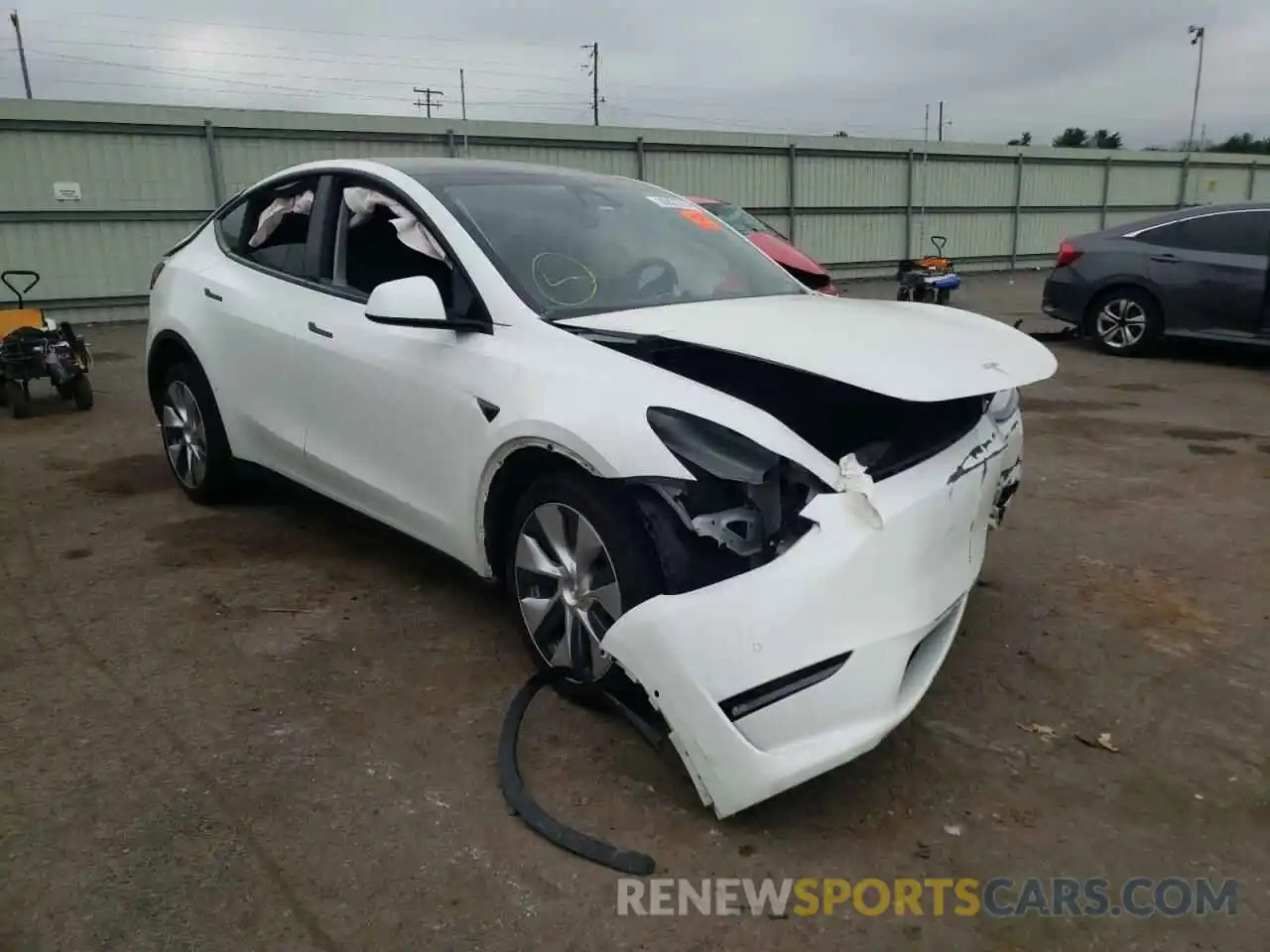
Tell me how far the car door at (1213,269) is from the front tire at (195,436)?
8.49 m

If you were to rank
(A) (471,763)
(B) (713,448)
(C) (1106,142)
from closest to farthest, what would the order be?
(B) (713,448) < (A) (471,763) < (C) (1106,142)

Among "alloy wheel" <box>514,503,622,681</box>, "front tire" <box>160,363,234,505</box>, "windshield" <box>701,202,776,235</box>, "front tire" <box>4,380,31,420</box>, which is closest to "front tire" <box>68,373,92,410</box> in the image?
"front tire" <box>4,380,31,420</box>

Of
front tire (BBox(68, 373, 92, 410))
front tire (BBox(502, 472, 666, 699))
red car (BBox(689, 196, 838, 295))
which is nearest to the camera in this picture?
front tire (BBox(502, 472, 666, 699))

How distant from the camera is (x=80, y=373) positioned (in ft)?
24.3

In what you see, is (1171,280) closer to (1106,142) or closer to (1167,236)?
(1167,236)

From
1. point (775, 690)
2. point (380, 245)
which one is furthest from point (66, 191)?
point (775, 690)

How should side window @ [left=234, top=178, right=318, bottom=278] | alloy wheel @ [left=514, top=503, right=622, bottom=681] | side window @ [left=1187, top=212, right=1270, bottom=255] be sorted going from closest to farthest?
alloy wheel @ [left=514, top=503, right=622, bottom=681], side window @ [left=234, top=178, right=318, bottom=278], side window @ [left=1187, top=212, right=1270, bottom=255]

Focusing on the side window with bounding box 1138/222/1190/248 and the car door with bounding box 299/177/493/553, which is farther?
the side window with bounding box 1138/222/1190/248

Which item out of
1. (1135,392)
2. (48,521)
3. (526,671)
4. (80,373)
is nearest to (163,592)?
(48,521)

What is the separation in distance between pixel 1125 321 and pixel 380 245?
8.36 m

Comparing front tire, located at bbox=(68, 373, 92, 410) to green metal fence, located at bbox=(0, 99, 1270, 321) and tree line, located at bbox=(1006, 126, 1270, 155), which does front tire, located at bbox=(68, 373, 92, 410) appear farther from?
tree line, located at bbox=(1006, 126, 1270, 155)

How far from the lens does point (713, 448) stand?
2428 millimetres

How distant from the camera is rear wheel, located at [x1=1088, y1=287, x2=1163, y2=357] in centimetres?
945

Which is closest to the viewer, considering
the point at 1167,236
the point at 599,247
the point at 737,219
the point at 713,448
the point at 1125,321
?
the point at 713,448
